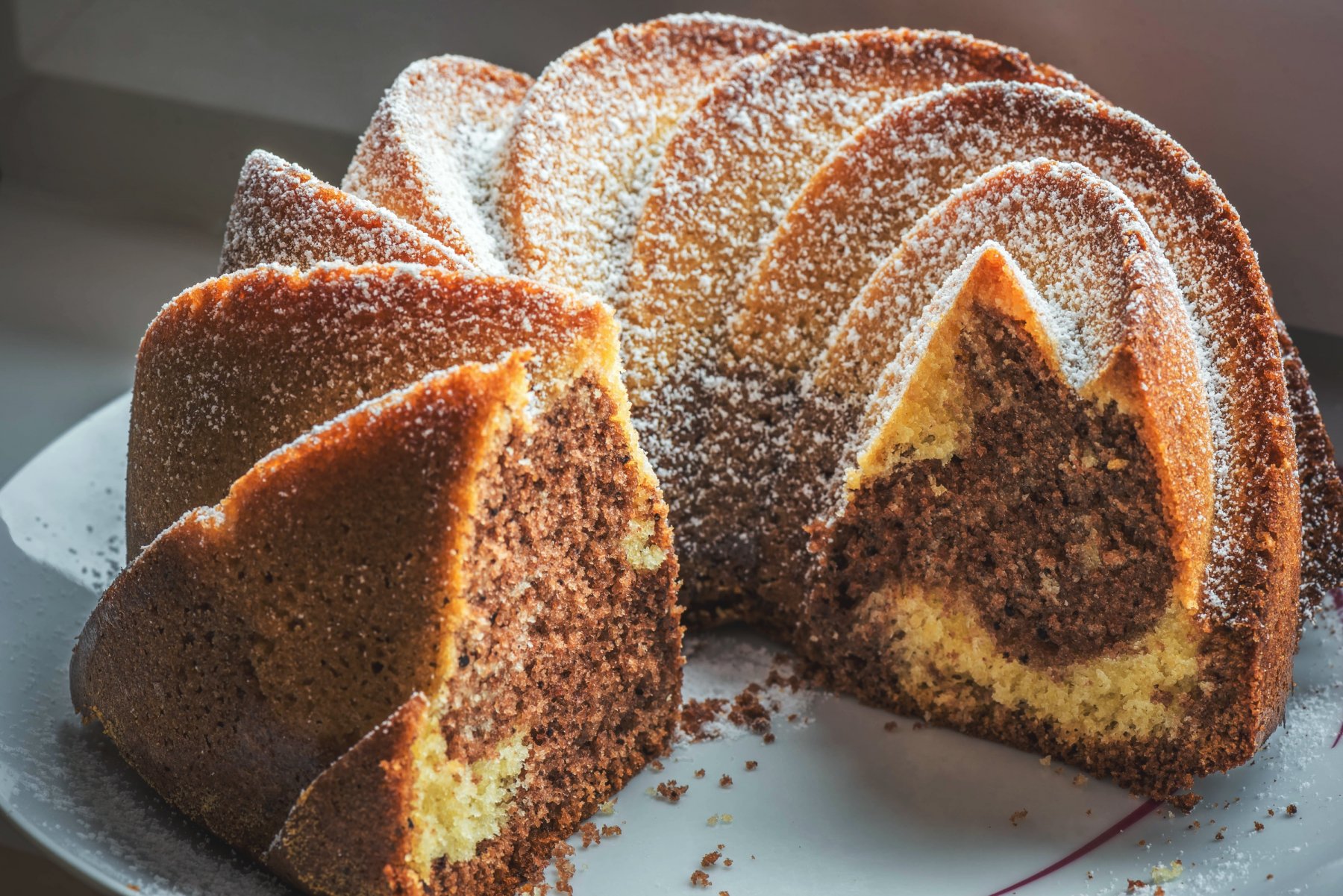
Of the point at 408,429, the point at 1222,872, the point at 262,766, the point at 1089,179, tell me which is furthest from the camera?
the point at 1089,179

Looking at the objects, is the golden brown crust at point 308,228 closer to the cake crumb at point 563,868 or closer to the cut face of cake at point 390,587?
the cut face of cake at point 390,587

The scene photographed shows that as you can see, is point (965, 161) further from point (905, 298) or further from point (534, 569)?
point (534, 569)

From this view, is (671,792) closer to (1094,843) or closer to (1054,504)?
(1094,843)

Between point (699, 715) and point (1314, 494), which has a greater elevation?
point (1314, 494)

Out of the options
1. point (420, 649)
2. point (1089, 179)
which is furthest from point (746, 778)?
point (1089, 179)

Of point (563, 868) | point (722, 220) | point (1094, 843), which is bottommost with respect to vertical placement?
Result: point (563, 868)

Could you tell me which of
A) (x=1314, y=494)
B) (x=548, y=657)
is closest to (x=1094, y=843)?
(x=1314, y=494)

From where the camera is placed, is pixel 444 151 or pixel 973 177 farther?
pixel 444 151
